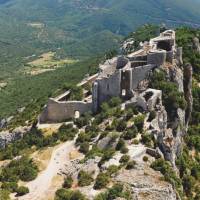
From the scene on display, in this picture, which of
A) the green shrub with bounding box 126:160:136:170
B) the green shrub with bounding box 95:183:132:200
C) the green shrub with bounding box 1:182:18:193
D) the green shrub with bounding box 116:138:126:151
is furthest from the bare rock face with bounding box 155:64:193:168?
the green shrub with bounding box 1:182:18:193

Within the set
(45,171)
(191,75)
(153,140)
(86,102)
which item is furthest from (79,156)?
(191,75)

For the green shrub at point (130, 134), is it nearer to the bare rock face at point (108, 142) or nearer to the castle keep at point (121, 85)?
the bare rock face at point (108, 142)

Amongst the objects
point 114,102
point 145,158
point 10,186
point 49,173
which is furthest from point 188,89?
point 10,186

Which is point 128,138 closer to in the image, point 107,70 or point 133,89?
point 133,89

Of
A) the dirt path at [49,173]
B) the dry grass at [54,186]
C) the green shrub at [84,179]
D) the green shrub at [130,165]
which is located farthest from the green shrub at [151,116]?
the dry grass at [54,186]

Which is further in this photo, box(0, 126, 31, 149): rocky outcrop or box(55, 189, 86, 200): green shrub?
box(0, 126, 31, 149): rocky outcrop

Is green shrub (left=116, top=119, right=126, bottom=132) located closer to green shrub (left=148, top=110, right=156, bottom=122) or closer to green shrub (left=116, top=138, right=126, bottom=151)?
green shrub (left=148, top=110, right=156, bottom=122)
